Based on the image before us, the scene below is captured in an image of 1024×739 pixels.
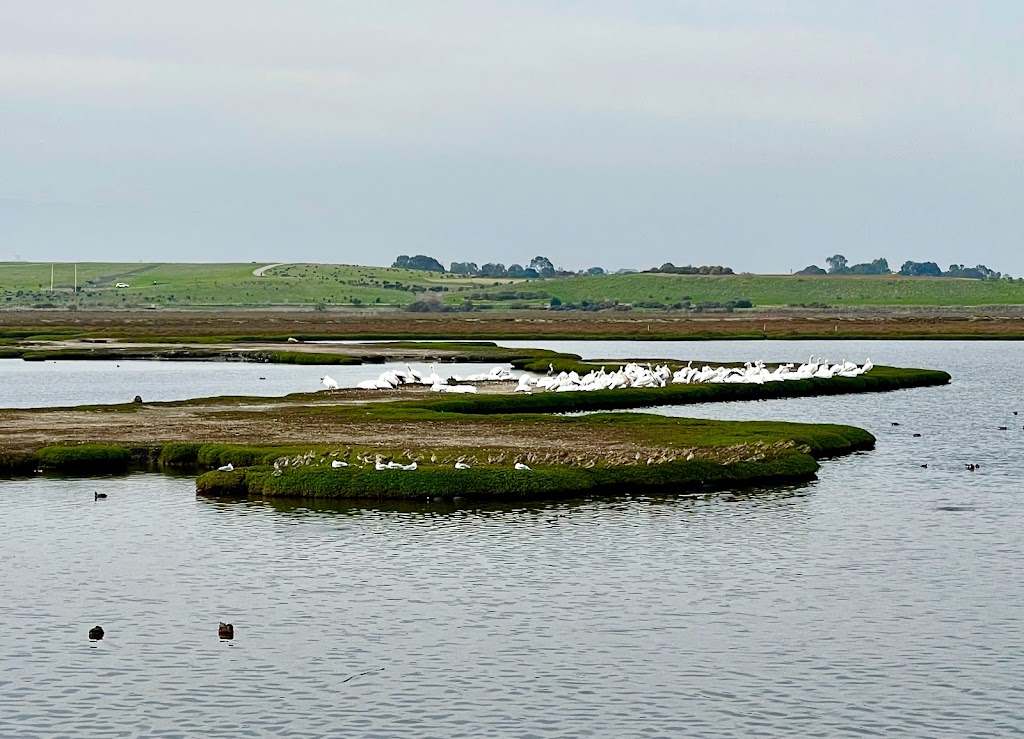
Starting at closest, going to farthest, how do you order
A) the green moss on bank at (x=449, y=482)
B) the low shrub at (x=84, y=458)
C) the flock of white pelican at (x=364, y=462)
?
the green moss on bank at (x=449, y=482) → the flock of white pelican at (x=364, y=462) → the low shrub at (x=84, y=458)

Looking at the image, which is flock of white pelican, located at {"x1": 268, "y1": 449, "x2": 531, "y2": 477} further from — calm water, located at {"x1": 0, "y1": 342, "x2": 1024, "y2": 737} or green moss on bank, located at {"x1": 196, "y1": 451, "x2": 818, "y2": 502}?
calm water, located at {"x1": 0, "y1": 342, "x2": 1024, "y2": 737}

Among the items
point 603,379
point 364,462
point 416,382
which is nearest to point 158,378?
point 416,382

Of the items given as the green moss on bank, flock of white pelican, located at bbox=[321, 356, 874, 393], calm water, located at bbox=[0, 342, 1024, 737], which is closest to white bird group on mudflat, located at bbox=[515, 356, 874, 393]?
flock of white pelican, located at bbox=[321, 356, 874, 393]

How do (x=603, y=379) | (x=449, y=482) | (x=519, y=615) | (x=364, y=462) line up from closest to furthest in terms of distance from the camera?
1. (x=519, y=615)
2. (x=449, y=482)
3. (x=364, y=462)
4. (x=603, y=379)

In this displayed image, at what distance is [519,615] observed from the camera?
78.9 feet

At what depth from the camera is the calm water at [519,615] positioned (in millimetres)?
19547

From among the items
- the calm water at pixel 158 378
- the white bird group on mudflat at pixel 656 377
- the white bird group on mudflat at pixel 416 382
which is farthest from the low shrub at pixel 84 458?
the white bird group on mudflat at pixel 656 377

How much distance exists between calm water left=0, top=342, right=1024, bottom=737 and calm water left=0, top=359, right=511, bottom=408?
25.5 m

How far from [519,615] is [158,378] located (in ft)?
174

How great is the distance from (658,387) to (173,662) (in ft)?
134

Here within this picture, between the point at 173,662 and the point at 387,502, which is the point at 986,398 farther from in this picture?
the point at 173,662

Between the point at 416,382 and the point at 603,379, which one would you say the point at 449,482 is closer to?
the point at 603,379

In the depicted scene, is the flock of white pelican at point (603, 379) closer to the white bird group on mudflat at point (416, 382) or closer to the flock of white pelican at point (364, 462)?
the white bird group on mudflat at point (416, 382)

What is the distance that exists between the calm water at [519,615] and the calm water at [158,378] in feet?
83.7
